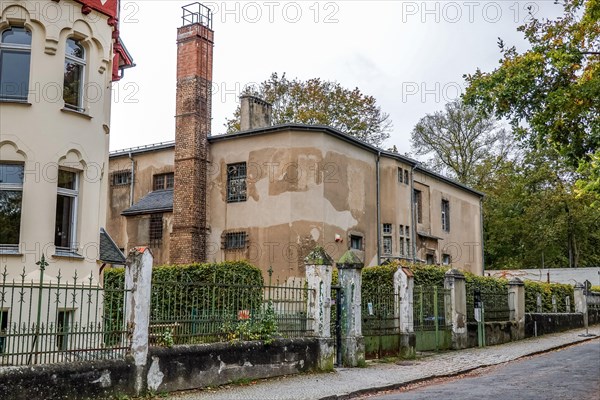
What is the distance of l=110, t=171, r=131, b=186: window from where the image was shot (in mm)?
32219

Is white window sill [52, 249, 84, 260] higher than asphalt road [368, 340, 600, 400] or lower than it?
higher

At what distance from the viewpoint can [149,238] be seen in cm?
2945

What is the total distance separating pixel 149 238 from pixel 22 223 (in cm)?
1549

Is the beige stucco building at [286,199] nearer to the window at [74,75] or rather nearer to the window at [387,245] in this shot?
the window at [387,245]

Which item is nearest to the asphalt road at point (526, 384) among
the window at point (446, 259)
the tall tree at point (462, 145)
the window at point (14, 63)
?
the window at point (14, 63)

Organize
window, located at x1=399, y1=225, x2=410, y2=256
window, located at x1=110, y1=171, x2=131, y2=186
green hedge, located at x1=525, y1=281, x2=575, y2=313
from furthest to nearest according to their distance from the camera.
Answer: window, located at x1=110, y1=171, x2=131, y2=186, window, located at x1=399, y1=225, x2=410, y2=256, green hedge, located at x1=525, y1=281, x2=575, y2=313

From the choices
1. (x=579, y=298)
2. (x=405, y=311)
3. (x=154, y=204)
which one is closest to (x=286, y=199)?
(x=154, y=204)

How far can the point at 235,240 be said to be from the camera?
91.0 ft

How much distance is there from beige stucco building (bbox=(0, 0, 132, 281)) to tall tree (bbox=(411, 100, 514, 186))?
40267 millimetres

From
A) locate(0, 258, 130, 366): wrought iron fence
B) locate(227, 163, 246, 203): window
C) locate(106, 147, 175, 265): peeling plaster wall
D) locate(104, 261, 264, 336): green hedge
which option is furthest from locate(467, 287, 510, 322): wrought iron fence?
locate(0, 258, 130, 366): wrought iron fence

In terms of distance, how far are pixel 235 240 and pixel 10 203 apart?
46.3 ft

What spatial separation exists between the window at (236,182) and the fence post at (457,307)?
9.71 meters

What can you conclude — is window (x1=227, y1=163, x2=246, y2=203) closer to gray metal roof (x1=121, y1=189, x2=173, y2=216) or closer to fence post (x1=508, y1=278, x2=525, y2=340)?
gray metal roof (x1=121, y1=189, x2=173, y2=216)

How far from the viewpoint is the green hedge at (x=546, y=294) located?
95.2 ft
